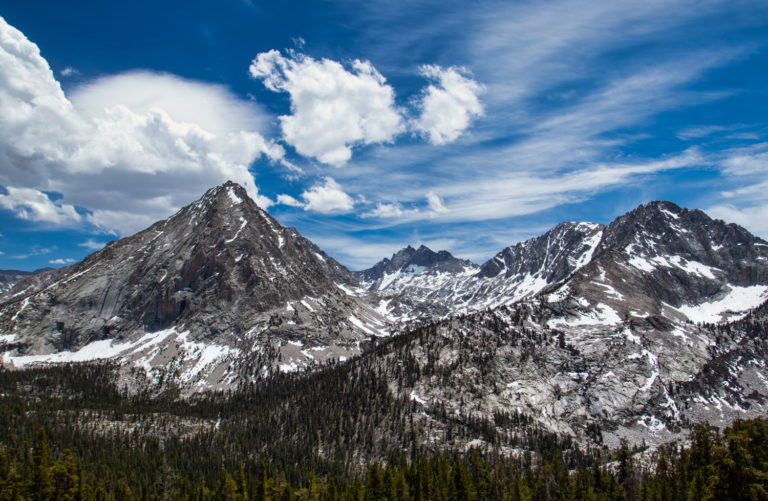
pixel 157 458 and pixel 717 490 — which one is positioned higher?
pixel 717 490

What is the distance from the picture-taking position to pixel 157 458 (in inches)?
6245

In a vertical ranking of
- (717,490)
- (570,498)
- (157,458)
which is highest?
(717,490)

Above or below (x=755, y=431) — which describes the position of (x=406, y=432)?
below

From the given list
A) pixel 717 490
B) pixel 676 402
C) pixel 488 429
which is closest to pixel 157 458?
pixel 488 429

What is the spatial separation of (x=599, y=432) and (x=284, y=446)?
12963cm

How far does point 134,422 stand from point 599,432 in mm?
198006

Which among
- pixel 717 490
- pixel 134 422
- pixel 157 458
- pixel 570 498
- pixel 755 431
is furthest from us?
pixel 134 422

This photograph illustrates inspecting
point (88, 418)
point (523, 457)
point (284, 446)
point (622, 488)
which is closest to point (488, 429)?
point (523, 457)

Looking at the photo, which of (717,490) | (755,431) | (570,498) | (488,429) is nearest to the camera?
(717,490)

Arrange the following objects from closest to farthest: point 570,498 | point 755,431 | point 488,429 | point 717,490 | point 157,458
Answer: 1. point 717,490
2. point 755,431
3. point 570,498
4. point 157,458
5. point 488,429

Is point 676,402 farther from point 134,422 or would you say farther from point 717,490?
point 134,422

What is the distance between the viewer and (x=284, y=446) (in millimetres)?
179125

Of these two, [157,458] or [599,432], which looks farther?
[599,432]

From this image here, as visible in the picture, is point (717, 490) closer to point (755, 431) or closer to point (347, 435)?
point (755, 431)
